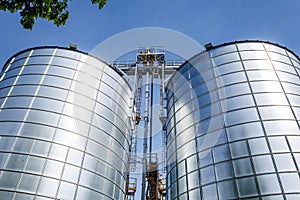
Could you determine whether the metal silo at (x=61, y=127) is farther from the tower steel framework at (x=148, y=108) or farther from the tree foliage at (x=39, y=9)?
the tree foliage at (x=39, y=9)

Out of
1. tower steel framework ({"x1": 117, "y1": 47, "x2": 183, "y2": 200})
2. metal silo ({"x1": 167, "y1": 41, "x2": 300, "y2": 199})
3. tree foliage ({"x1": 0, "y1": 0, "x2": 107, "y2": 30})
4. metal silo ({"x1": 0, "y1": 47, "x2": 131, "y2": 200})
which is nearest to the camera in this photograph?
tree foliage ({"x1": 0, "y1": 0, "x2": 107, "y2": 30})

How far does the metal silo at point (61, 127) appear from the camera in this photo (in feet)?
55.0

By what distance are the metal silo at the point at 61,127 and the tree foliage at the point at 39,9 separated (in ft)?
36.9

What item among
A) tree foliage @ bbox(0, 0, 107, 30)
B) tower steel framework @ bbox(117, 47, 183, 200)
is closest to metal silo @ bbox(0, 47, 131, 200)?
tower steel framework @ bbox(117, 47, 183, 200)

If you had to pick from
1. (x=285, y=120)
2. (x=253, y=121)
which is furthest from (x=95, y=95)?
(x=285, y=120)

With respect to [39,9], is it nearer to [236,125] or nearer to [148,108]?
[236,125]

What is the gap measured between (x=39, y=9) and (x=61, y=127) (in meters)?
12.3

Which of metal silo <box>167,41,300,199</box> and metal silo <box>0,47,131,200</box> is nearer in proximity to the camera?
metal silo <box>167,41,300,199</box>

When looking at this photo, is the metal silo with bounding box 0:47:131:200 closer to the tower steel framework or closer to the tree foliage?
the tower steel framework

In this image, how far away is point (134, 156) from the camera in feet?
84.3

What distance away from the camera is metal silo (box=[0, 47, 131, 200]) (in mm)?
16750

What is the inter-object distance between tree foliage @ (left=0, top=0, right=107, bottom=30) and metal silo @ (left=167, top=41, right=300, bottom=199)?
1220 cm

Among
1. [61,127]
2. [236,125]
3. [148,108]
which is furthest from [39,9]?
[148,108]

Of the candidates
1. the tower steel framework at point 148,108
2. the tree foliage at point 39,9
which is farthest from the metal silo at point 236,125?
the tree foliage at point 39,9
